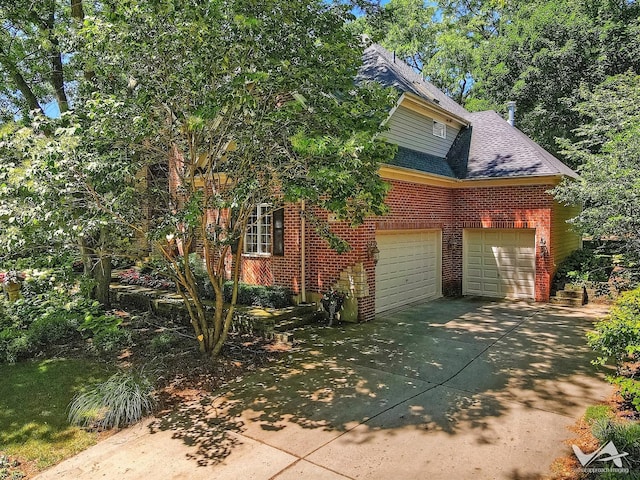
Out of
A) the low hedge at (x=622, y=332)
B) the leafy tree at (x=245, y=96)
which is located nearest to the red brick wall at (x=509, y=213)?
the low hedge at (x=622, y=332)

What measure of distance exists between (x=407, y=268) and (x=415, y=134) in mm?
4163

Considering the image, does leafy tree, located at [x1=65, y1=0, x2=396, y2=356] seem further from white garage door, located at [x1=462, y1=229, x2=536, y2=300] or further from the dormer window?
white garage door, located at [x1=462, y1=229, x2=536, y2=300]

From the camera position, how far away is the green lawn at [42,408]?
462cm

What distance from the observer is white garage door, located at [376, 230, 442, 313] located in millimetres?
11117

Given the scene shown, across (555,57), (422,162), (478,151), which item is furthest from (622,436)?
(555,57)

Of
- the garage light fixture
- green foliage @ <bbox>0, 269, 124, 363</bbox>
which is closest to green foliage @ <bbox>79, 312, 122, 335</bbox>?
green foliage @ <bbox>0, 269, 124, 363</bbox>

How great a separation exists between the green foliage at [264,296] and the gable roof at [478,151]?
4.35 m

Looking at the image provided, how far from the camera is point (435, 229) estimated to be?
13.1 meters

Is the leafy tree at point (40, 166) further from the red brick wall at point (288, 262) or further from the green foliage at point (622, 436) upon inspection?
the green foliage at point (622, 436)

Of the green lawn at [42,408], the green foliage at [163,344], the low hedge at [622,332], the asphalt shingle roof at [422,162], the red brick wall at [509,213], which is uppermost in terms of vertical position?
the asphalt shingle roof at [422,162]

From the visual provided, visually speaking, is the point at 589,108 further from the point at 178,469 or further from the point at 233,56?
the point at 178,469

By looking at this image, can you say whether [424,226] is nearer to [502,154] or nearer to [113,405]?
[502,154]

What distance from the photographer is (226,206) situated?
5.90 m

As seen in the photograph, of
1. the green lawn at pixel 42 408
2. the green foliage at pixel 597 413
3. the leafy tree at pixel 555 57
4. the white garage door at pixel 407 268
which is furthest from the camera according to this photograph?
the leafy tree at pixel 555 57
